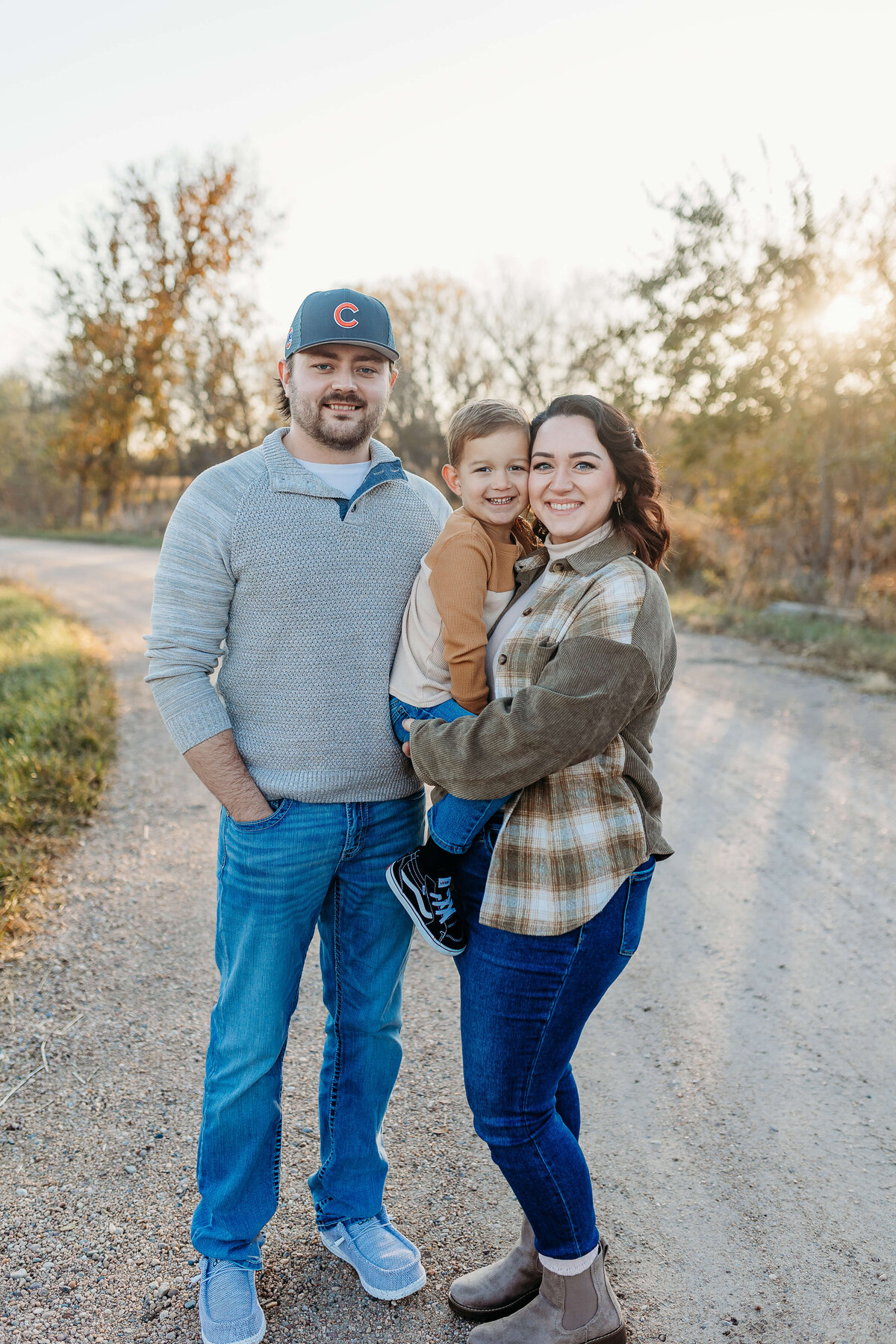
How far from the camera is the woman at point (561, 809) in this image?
1.79m

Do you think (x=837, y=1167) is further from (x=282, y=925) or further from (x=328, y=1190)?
(x=282, y=925)

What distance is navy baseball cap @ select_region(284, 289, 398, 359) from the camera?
2.19 metres

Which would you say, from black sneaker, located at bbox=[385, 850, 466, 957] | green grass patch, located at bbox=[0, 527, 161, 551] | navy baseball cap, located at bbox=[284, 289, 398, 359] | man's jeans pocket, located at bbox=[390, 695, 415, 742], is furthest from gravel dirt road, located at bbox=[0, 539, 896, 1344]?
green grass patch, located at bbox=[0, 527, 161, 551]

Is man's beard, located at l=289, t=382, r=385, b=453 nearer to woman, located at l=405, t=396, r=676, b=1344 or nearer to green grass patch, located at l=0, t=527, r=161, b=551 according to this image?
woman, located at l=405, t=396, r=676, b=1344

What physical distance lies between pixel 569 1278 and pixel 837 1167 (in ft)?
3.50

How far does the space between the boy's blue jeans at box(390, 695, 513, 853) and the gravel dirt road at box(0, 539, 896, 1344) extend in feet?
3.82

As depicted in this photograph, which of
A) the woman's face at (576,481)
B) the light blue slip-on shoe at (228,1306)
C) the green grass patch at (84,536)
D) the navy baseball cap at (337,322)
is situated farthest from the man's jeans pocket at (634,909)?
the green grass patch at (84,536)

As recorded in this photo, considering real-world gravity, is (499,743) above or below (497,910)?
above

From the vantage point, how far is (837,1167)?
8.81 ft

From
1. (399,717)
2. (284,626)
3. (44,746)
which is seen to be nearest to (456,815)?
(399,717)

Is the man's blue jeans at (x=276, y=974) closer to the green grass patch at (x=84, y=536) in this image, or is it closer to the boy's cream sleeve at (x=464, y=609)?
the boy's cream sleeve at (x=464, y=609)

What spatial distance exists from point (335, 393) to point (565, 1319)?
2.16 m

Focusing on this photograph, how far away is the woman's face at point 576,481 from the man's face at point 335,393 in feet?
1.57

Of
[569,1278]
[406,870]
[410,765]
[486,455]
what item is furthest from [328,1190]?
[486,455]
